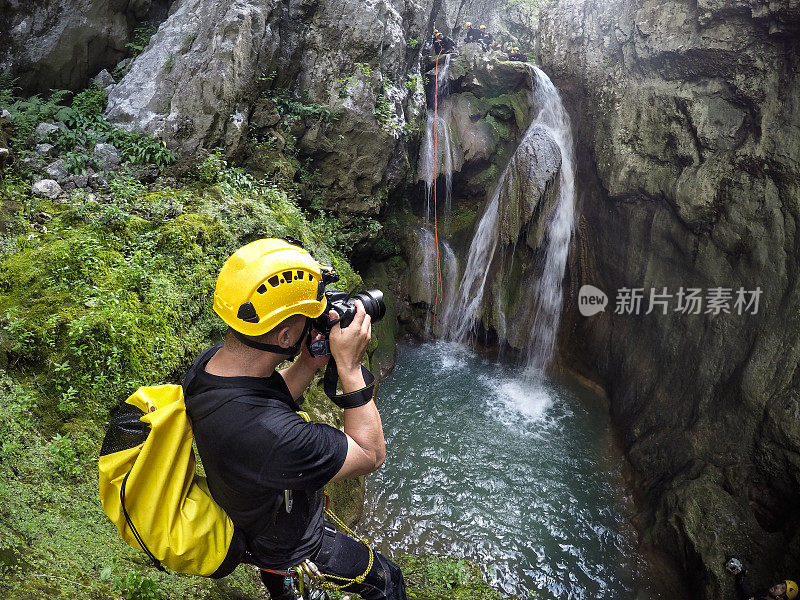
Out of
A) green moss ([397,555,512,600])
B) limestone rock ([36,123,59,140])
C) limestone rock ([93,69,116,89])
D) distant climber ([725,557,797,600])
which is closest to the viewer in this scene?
green moss ([397,555,512,600])

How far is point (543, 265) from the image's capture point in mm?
11039

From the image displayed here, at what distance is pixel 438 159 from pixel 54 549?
451 inches

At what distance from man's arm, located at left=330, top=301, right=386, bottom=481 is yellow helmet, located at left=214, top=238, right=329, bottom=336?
0.72 ft

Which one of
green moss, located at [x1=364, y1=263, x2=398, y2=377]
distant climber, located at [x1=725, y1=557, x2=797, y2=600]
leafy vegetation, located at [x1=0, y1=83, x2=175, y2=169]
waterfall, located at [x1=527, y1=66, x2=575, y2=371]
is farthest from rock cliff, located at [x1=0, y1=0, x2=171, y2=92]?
distant climber, located at [x1=725, y1=557, x2=797, y2=600]

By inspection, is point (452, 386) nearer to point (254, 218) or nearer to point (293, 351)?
point (254, 218)

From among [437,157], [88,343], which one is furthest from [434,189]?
[88,343]

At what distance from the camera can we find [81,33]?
6.93 m

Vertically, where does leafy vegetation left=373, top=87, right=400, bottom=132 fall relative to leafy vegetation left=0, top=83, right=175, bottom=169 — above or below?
above

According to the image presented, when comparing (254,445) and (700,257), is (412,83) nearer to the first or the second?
(700,257)

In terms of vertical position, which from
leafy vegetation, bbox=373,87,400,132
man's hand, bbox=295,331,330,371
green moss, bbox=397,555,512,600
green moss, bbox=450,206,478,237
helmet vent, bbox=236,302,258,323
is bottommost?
green moss, bbox=397,555,512,600

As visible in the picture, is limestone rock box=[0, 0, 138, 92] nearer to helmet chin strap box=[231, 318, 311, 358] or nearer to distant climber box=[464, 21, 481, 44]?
helmet chin strap box=[231, 318, 311, 358]

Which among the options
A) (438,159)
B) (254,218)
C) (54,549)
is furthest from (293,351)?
(438,159)

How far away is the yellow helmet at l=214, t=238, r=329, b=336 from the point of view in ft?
6.04

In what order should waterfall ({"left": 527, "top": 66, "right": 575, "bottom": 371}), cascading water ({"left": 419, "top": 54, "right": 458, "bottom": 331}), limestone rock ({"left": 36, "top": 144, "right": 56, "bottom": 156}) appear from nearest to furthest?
limestone rock ({"left": 36, "top": 144, "right": 56, "bottom": 156}) → waterfall ({"left": 527, "top": 66, "right": 575, "bottom": 371}) → cascading water ({"left": 419, "top": 54, "right": 458, "bottom": 331})
